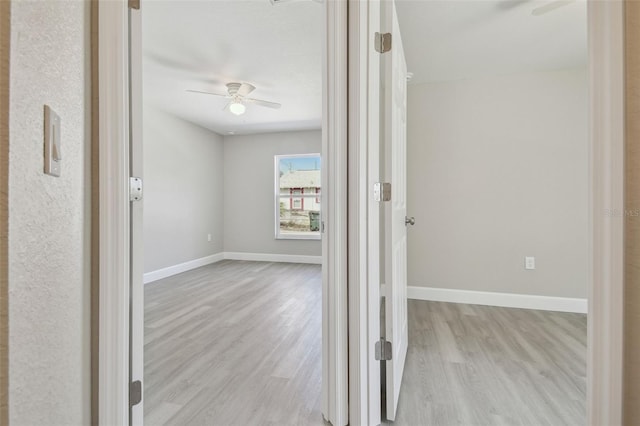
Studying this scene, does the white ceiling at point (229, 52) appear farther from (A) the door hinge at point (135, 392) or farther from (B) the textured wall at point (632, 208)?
(A) the door hinge at point (135, 392)

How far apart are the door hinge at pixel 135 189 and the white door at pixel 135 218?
0.02 m

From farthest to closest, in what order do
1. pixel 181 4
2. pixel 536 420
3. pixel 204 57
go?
1. pixel 204 57
2. pixel 181 4
3. pixel 536 420

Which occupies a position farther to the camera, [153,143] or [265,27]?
[153,143]

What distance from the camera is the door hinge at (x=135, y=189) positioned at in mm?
1036

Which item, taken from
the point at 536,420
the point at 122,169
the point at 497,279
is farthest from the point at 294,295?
the point at 122,169

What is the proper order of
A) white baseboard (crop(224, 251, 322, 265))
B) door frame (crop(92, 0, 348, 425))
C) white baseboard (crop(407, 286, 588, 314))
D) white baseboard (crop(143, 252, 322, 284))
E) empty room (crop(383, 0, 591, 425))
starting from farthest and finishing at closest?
white baseboard (crop(224, 251, 322, 265)) → white baseboard (crop(143, 252, 322, 284)) → white baseboard (crop(407, 286, 588, 314)) → empty room (crop(383, 0, 591, 425)) → door frame (crop(92, 0, 348, 425))

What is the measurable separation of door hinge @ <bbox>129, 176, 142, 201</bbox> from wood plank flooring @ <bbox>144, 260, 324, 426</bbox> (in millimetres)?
1078

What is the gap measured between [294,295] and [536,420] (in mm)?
2485

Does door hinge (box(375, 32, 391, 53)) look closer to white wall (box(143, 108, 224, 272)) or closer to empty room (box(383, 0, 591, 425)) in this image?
empty room (box(383, 0, 591, 425))

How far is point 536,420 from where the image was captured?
140cm

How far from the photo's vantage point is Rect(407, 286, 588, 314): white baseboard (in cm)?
288

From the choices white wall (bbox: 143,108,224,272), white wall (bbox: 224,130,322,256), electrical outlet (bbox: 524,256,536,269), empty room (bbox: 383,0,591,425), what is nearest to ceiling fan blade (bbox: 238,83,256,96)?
white wall (bbox: 143,108,224,272)

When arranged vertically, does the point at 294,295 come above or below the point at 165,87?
below

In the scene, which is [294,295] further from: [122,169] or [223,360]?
[122,169]
